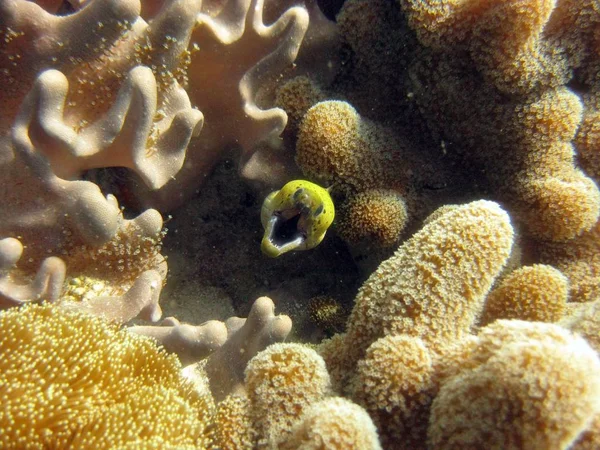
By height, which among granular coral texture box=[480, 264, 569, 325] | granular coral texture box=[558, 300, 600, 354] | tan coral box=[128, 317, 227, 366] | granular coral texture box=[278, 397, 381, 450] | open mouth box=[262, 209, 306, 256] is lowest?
tan coral box=[128, 317, 227, 366]

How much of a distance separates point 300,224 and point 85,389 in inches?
70.9

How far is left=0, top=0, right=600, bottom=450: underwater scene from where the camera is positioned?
1.89 metres

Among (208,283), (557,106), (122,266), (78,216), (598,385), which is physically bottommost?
(208,283)

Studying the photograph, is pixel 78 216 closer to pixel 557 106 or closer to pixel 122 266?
pixel 122 266

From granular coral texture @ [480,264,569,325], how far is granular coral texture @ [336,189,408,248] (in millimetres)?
941

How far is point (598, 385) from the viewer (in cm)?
153

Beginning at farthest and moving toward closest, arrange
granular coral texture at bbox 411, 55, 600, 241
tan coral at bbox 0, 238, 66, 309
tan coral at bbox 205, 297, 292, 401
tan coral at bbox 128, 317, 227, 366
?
granular coral texture at bbox 411, 55, 600, 241 < tan coral at bbox 205, 297, 292, 401 < tan coral at bbox 128, 317, 227, 366 < tan coral at bbox 0, 238, 66, 309

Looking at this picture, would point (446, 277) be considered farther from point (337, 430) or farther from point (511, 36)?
point (511, 36)

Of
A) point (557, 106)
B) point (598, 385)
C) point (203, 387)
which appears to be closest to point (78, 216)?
point (203, 387)

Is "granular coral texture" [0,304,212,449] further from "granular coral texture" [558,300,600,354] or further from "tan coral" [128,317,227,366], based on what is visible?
"granular coral texture" [558,300,600,354]

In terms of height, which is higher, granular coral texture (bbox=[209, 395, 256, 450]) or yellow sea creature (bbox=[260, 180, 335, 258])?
yellow sea creature (bbox=[260, 180, 335, 258])

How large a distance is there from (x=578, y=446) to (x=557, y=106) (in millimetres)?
2373

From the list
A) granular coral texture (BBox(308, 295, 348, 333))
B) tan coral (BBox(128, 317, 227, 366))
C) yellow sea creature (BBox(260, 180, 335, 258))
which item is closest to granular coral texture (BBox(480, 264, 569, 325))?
granular coral texture (BBox(308, 295, 348, 333))

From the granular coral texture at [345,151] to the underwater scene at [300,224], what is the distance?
18 mm
